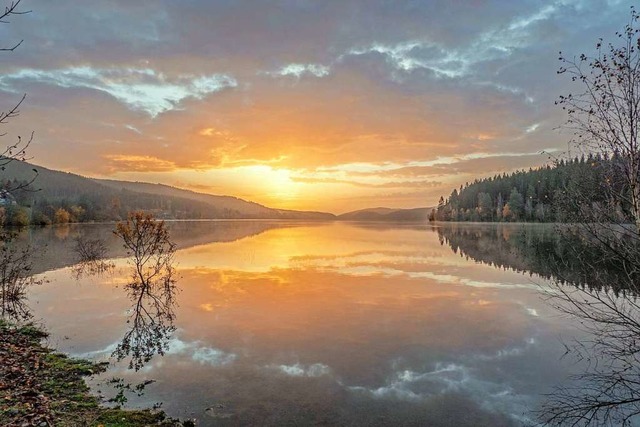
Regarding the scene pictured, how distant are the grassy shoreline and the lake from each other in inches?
29.5

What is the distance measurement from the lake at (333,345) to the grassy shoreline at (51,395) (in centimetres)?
75

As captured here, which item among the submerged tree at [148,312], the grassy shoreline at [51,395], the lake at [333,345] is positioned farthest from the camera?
the submerged tree at [148,312]

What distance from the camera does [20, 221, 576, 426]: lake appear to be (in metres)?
10.7

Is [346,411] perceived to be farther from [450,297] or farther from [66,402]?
[450,297]

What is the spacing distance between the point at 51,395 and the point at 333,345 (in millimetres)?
9673

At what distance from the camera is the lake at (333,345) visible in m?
10.7

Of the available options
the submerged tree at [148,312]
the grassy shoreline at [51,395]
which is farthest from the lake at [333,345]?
the grassy shoreline at [51,395]

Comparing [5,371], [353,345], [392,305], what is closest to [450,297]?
[392,305]

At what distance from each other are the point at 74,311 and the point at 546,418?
23244mm

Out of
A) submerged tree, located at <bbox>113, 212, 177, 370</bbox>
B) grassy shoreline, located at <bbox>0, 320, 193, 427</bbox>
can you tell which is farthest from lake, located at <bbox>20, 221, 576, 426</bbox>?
grassy shoreline, located at <bbox>0, 320, 193, 427</bbox>

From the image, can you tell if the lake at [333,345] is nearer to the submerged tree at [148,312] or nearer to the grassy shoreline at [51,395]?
the submerged tree at [148,312]

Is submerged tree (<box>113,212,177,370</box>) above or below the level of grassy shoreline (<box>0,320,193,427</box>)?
below

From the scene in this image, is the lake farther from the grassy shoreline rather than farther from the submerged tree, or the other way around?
the grassy shoreline

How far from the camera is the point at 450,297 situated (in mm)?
25141
